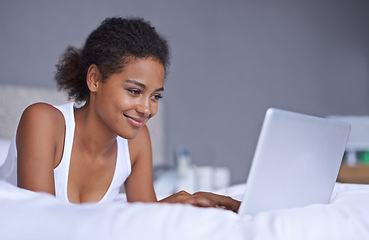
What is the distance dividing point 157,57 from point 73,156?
0.46 meters

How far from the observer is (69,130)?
4.44ft

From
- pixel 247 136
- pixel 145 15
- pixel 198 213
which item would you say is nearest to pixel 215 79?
pixel 247 136

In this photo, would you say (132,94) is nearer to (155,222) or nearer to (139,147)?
(139,147)

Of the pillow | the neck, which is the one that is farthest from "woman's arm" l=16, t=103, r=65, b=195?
the pillow

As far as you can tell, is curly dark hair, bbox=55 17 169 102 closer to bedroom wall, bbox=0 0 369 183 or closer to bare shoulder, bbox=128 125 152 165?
bare shoulder, bbox=128 125 152 165

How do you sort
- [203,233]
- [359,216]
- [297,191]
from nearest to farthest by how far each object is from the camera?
[203,233] < [359,216] < [297,191]

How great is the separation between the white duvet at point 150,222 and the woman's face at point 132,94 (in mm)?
536

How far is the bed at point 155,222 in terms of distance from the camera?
62 centimetres

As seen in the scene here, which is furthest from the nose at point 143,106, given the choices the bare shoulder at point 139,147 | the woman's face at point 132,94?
the bare shoulder at point 139,147

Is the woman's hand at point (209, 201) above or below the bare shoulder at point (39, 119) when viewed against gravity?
below

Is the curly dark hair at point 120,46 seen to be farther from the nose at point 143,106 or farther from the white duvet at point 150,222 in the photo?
the white duvet at point 150,222

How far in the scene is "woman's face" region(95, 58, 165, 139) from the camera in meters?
1.22

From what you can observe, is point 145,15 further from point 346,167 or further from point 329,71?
point 346,167

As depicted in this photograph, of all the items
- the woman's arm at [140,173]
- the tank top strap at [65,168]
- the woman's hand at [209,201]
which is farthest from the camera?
the woman's arm at [140,173]
